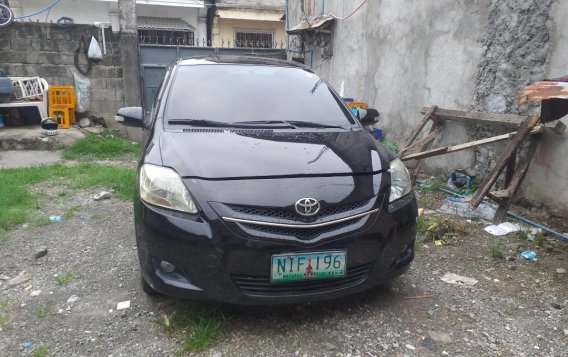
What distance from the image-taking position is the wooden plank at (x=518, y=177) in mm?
3945

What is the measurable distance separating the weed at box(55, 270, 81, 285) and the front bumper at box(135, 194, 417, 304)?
2.98 ft

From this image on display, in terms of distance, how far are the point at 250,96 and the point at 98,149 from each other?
16.7 ft

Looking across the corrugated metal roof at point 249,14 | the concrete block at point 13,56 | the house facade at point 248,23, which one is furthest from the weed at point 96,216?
the corrugated metal roof at point 249,14

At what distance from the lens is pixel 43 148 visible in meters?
7.48

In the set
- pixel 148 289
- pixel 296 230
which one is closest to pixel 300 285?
pixel 296 230

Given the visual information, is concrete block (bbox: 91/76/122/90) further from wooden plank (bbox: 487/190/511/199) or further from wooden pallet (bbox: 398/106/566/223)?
wooden plank (bbox: 487/190/511/199)

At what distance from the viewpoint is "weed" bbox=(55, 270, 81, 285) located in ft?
9.65

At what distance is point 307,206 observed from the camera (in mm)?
2158

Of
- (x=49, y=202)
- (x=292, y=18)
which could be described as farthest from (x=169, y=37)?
(x=49, y=202)

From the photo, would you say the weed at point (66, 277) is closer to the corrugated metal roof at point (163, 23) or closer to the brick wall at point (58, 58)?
the brick wall at point (58, 58)

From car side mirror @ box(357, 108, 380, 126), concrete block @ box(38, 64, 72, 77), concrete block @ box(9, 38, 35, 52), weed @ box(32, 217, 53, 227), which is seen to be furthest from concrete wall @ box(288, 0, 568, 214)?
concrete block @ box(9, 38, 35, 52)

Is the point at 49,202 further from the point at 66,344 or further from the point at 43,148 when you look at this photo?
the point at 43,148

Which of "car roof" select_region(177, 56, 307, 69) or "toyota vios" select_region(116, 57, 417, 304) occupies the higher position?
"car roof" select_region(177, 56, 307, 69)

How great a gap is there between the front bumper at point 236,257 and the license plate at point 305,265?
3 cm
